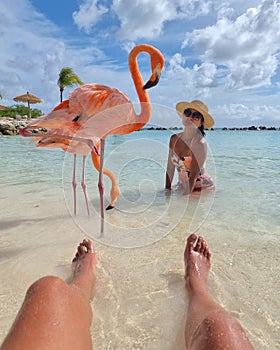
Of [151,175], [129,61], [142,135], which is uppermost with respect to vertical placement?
[129,61]

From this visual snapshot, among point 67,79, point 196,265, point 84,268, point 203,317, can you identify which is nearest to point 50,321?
point 203,317

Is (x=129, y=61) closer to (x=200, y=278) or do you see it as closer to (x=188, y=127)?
(x=188, y=127)

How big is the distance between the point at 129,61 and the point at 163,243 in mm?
1568

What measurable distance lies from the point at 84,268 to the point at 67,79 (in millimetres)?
22333

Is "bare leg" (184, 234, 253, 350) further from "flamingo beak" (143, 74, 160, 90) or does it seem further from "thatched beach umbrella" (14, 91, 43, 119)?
"thatched beach umbrella" (14, 91, 43, 119)

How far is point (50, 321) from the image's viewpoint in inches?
32.8

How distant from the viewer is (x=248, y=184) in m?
4.19

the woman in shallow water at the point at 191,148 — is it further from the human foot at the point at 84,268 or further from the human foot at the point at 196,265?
the human foot at the point at 84,268

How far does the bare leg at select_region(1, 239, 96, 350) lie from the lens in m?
0.76

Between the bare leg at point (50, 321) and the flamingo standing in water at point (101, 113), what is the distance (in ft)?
4.22

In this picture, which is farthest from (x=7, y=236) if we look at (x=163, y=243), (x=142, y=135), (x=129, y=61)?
→ (x=129, y=61)

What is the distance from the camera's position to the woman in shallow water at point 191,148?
3.16 m

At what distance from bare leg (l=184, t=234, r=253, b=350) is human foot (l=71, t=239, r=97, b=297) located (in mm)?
503

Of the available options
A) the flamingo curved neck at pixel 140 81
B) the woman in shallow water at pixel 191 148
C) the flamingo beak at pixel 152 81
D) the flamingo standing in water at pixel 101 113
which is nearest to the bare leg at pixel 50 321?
the flamingo standing in water at pixel 101 113
